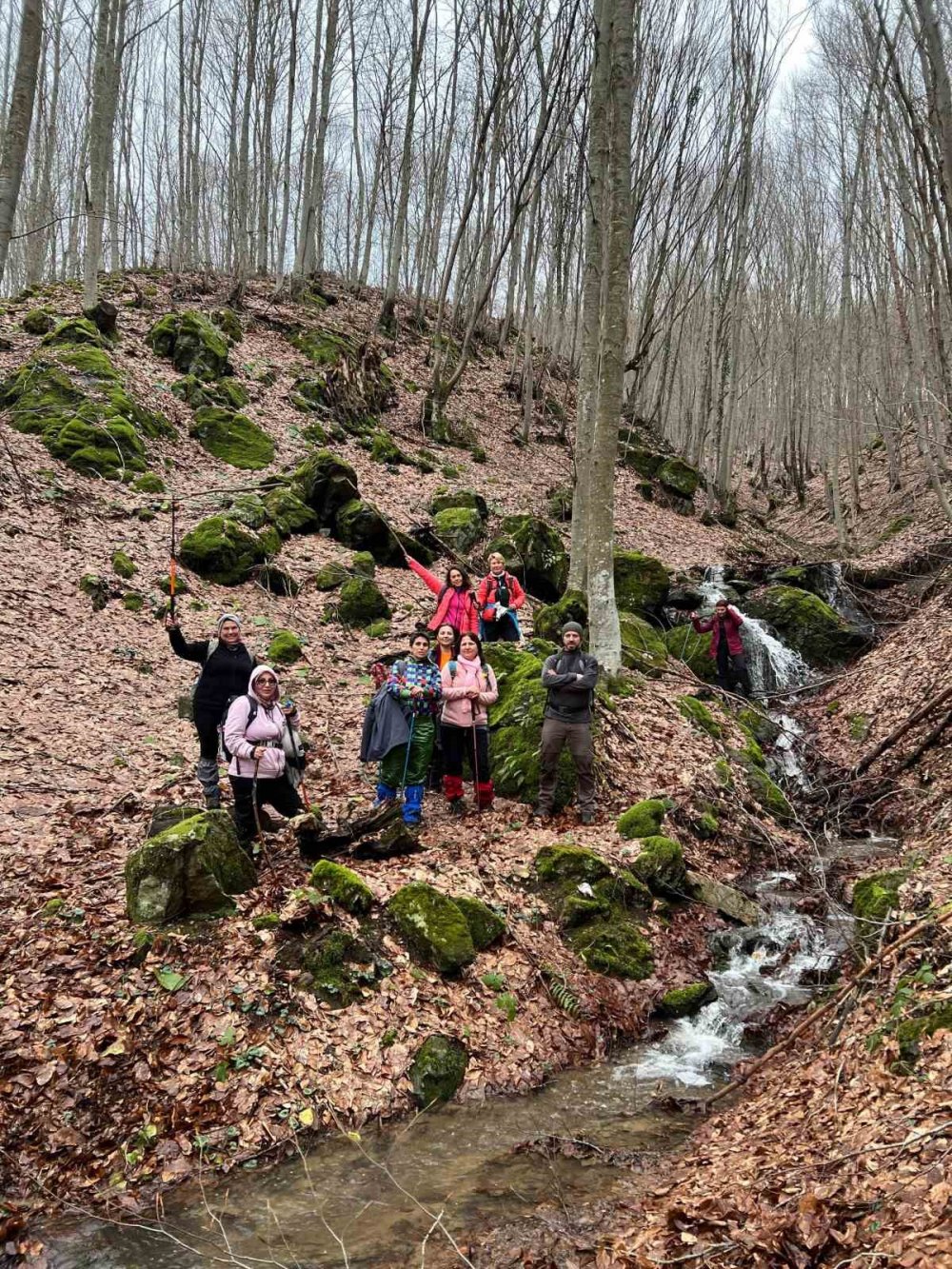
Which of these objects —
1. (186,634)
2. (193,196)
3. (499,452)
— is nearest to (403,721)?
(186,634)

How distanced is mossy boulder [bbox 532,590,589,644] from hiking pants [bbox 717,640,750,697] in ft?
8.64

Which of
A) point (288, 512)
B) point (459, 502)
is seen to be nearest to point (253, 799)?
point (288, 512)

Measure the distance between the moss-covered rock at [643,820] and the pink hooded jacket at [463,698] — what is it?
1765mm

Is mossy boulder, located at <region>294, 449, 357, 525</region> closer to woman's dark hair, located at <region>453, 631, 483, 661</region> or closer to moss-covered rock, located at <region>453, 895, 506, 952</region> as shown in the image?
woman's dark hair, located at <region>453, 631, 483, 661</region>

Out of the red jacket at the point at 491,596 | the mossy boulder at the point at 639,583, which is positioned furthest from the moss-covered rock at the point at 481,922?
the mossy boulder at the point at 639,583

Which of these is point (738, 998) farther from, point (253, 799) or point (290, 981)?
point (253, 799)

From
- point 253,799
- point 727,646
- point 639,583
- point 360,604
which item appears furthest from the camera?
point 639,583

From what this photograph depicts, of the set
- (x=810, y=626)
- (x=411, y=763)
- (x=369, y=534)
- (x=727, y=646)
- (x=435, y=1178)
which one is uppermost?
(x=369, y=534)

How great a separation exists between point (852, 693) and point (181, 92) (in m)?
28.1

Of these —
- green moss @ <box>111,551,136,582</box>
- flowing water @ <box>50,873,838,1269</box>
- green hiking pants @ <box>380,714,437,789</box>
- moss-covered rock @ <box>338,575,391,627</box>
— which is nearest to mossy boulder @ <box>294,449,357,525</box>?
moss-covered rock @ <box>338,575,391,627</box>

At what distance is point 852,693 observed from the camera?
38.8ft

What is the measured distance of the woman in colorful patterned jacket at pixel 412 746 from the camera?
7207mm

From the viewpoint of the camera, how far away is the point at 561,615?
11.2 meters

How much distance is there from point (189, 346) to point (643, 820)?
49.2ft
